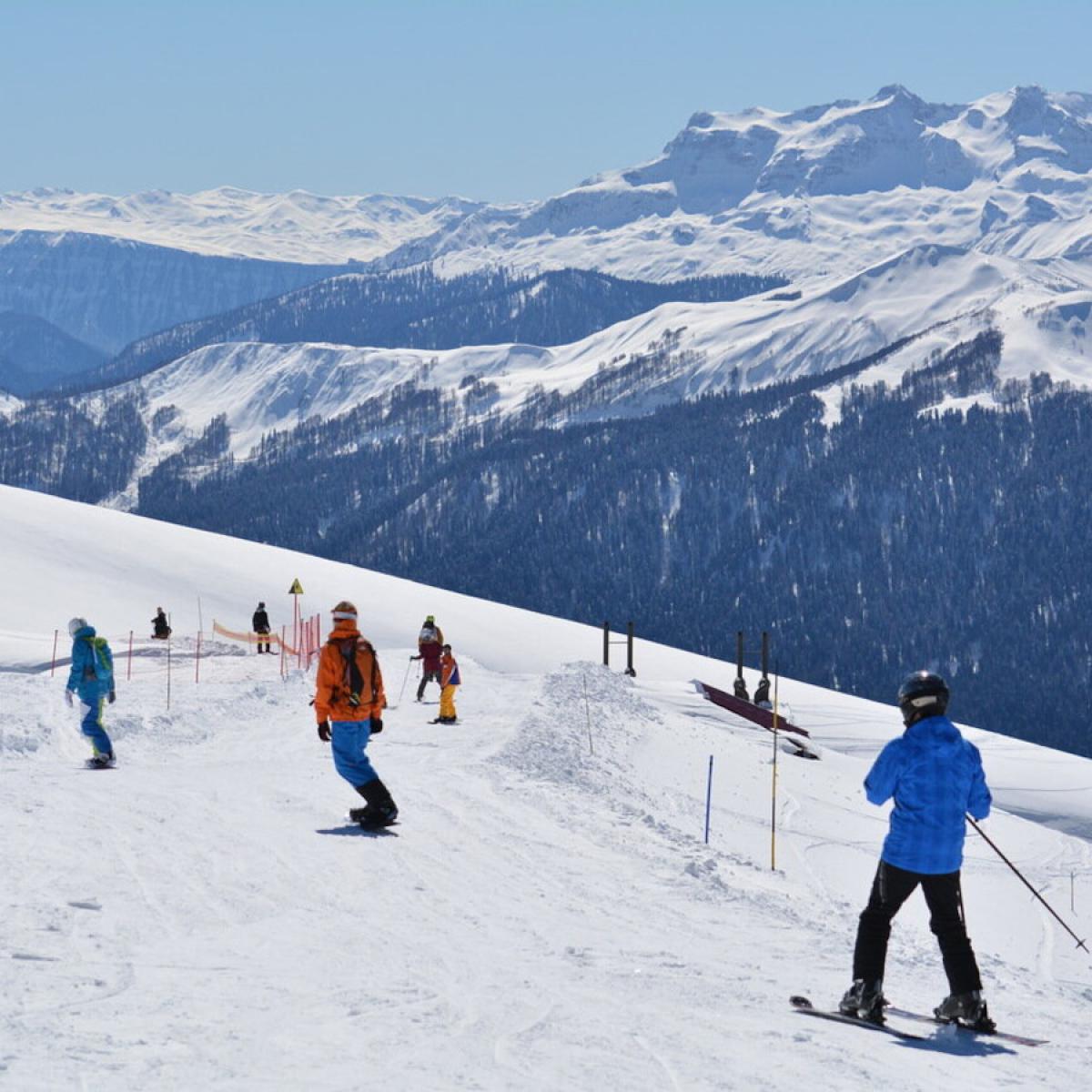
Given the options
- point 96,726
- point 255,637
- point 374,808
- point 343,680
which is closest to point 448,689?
point 96,726

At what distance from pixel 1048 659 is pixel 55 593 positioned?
16440cm

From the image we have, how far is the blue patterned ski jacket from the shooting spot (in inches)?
331

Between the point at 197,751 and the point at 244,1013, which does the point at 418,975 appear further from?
the point at 197,751

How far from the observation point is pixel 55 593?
60.2 metres

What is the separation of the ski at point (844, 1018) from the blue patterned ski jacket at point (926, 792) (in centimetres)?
89

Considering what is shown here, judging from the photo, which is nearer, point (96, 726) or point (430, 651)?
point (96, 726)

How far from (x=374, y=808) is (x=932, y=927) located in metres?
6.20

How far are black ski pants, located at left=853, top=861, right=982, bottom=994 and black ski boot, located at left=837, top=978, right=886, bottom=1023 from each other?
5 centimetres

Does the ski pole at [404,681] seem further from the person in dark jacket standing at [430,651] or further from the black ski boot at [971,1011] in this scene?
the black ski boot at [971,1011]

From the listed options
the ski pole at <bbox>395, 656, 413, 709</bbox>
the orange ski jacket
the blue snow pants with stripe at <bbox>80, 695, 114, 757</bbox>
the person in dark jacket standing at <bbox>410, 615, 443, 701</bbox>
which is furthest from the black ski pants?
the ski pole at <bbox>395, 656, 413, 709</bbox>

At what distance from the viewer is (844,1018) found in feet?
27.1

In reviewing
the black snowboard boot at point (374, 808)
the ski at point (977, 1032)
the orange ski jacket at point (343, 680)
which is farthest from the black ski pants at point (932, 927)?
the black snowboard boot at point (374, 808)

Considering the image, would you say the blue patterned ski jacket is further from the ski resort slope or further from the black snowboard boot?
the black snowboard boot

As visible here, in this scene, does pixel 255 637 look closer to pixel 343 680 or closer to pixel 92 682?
pixel 92 682
